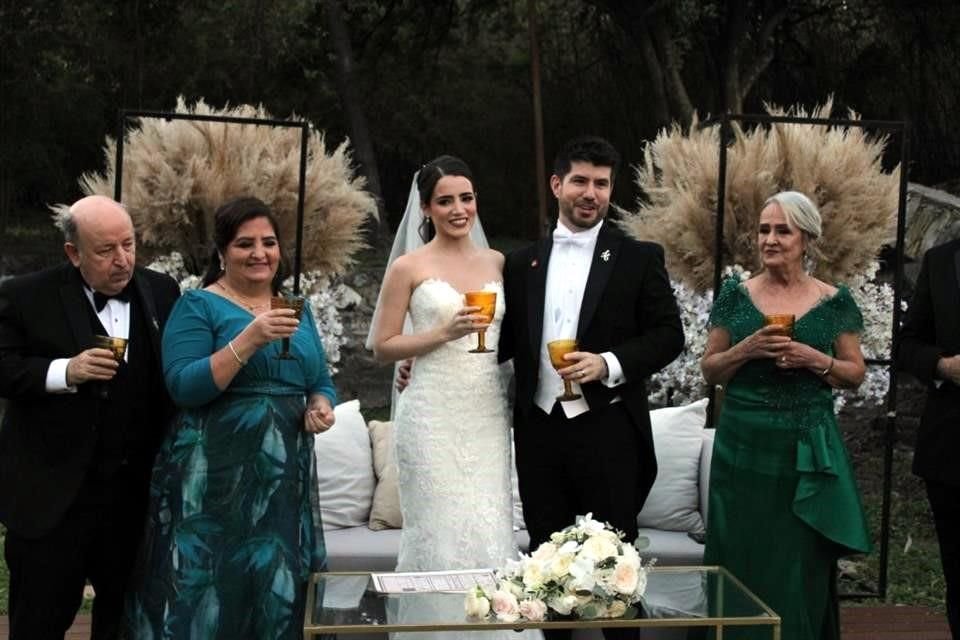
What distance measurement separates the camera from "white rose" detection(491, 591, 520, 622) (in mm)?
3678

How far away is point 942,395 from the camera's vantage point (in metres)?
Answer: 4.80

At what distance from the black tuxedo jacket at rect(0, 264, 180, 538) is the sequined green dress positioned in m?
2.29

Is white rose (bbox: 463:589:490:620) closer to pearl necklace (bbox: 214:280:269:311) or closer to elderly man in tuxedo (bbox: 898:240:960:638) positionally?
pearl necklace (bbox: 214:280:269:311)

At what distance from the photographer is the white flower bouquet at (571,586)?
3.69 metres

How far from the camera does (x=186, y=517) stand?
416cm

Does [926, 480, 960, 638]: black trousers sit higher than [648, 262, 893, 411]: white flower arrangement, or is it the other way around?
[648, 262, 893, 411]: white flower arrangement

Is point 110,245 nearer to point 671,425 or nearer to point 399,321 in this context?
point 399,321

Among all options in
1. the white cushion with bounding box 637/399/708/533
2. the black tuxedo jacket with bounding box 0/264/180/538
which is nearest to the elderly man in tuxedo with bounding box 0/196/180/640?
the black tuxedo jacket with bounding box 0/264/180/538

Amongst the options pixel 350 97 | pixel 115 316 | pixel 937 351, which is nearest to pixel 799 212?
pixel 937 351

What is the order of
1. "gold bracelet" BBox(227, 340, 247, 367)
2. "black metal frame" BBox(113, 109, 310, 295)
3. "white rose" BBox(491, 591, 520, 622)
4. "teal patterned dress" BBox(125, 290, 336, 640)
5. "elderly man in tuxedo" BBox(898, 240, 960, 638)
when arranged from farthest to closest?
"black metal frame" BBox(113, 109, 310, 295) → "elderly man in tuxedo" BBox(898, 240, 960, 638) → "teal patterned dress" BBox(125, 290, 336, 640) → "gold bracelet" BBox(227, 340, 247, 367) → "white rose" BBox(491, 591, 520, 622)

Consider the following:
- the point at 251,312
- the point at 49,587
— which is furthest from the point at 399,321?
the point at 49,587

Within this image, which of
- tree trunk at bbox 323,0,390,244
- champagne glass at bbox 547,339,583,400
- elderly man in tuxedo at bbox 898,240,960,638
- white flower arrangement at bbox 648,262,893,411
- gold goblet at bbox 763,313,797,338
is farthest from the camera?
tree trunk at bbox 323,0,390,244

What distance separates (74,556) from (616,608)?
1747 mm

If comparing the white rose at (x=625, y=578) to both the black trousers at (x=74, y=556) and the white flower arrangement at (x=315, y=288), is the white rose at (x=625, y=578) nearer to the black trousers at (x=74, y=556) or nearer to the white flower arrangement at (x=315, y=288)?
the black trousers at (x=74, y=556)
